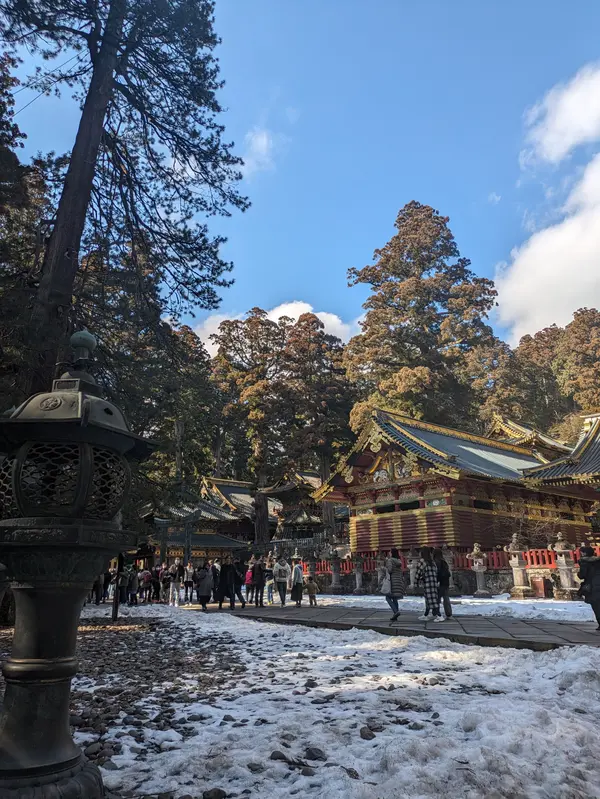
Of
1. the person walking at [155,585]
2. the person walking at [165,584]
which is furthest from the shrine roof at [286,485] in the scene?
the person walking at [155,585]

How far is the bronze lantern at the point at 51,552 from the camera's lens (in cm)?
297

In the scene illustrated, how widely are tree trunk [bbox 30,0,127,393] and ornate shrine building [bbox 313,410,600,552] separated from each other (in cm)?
1679

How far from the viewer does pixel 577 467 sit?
19438 mm

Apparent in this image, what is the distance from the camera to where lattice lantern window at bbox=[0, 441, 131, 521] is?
3303 mm

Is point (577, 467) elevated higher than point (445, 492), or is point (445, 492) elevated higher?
point (577, 467)

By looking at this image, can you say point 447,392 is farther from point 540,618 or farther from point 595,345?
point 540,618

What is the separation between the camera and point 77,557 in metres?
3.24

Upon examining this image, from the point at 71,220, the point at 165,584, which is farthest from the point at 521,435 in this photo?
the point at 71,220

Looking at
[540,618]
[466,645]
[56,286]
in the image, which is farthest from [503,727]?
[540,618]

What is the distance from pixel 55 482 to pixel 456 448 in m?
26.1

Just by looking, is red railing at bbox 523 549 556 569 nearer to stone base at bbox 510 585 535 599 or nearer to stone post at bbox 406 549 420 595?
stone base at bbox 510 585 535 599

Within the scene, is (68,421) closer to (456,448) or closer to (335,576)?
(335,576)

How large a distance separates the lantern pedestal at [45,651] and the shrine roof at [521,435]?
105 feet

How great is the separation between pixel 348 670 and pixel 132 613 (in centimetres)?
1392
